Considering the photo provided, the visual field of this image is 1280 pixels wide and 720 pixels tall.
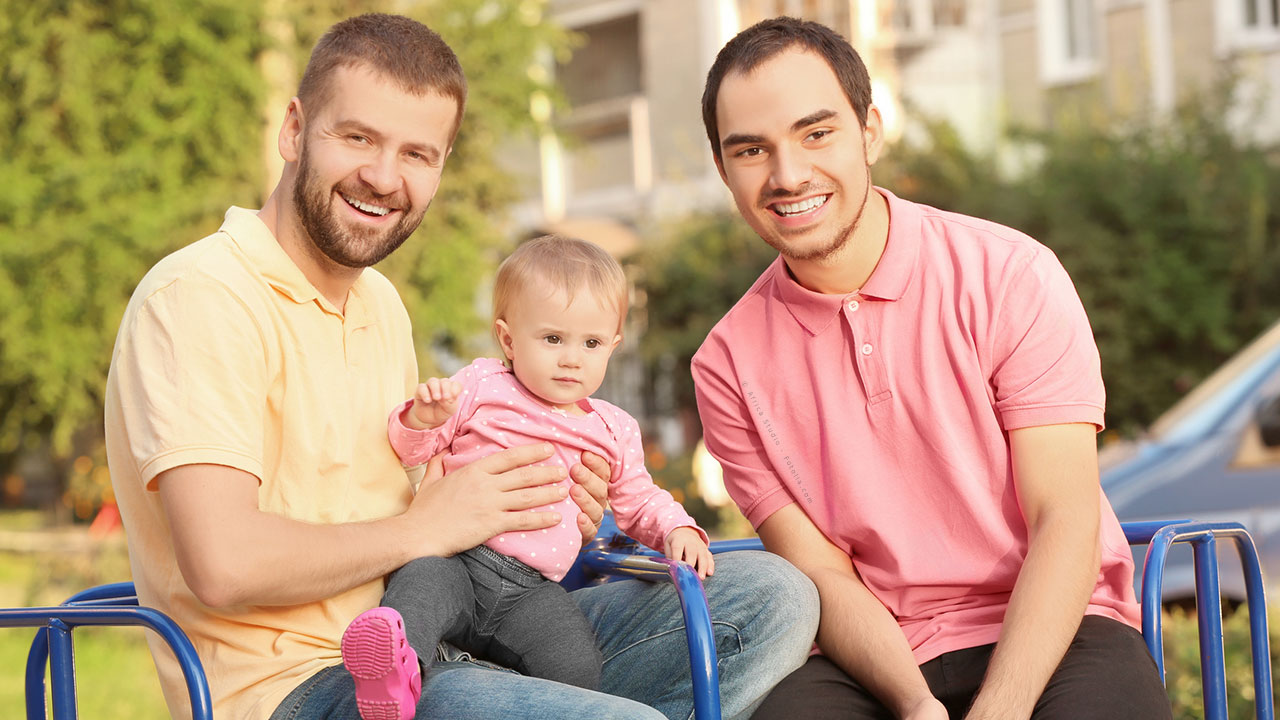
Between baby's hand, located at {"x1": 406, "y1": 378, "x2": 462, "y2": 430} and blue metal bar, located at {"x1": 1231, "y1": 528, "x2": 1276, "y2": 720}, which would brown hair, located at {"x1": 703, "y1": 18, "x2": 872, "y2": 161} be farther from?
blue metal bar, located at {"x1": 1231, "y1": 528, "x2": 1276, "y2": 720}

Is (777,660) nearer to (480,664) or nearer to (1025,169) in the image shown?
Result: (480,664)

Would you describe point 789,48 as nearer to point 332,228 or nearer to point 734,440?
point 734,440

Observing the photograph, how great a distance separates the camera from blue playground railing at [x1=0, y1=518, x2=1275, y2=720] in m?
2.54

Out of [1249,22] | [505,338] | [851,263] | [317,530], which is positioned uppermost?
[1249,22]

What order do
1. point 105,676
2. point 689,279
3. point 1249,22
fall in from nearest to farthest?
point 105,676, point 1249,22, point 689,279

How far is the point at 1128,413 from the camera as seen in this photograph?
1187 cm

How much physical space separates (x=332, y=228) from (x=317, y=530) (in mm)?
625

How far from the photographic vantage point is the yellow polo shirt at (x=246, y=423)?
8.63 feet

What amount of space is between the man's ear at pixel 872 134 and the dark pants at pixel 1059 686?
111cm

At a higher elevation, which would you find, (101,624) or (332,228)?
(332,228)

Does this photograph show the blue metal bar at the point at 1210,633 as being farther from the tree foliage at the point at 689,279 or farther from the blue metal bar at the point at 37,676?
the tree foliage at the point at 689,279

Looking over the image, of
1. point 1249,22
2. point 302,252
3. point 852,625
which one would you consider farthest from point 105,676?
point 1249,22

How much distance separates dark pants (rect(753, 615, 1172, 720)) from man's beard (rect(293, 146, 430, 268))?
1219 millimetres

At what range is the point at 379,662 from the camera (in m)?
2.42
